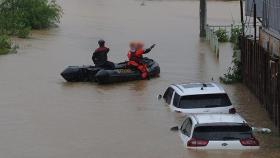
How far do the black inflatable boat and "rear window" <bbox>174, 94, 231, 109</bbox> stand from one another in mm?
7715

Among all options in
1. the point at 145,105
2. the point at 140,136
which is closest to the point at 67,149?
the point at 140,136

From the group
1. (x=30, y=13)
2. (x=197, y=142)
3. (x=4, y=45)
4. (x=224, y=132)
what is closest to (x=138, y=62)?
(x=4, y=45)

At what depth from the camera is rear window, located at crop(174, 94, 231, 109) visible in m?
18.4

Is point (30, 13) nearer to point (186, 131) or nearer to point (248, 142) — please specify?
point (186, 131)

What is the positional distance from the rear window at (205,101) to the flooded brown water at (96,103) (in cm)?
67

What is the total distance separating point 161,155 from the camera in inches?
617

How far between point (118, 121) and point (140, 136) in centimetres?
211

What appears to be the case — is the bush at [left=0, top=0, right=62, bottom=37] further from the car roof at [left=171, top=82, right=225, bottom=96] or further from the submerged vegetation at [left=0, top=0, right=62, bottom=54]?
the car roof at [left=171, top=82, right=225, bottom=96]

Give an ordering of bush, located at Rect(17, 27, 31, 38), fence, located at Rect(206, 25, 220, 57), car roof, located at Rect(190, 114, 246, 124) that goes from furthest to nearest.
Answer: bush, located at Rect(17, 27, 31, 38)
fence, located at Rect(206, 25, 220, 57)
car roof, located at Rect(190, 114, 246, 124)

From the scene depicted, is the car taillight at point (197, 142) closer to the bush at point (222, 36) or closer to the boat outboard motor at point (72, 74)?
the boat outboard motor at point (72, 74)

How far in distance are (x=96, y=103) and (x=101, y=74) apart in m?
3.31

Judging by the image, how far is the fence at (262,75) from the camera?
18.6m

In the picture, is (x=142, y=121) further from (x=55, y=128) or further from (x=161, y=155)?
(x=161, y=155)

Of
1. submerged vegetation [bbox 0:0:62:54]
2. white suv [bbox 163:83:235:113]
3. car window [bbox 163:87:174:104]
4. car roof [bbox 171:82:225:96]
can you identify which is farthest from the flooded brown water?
submerged vegetation [bbox 0:0:62:54]
